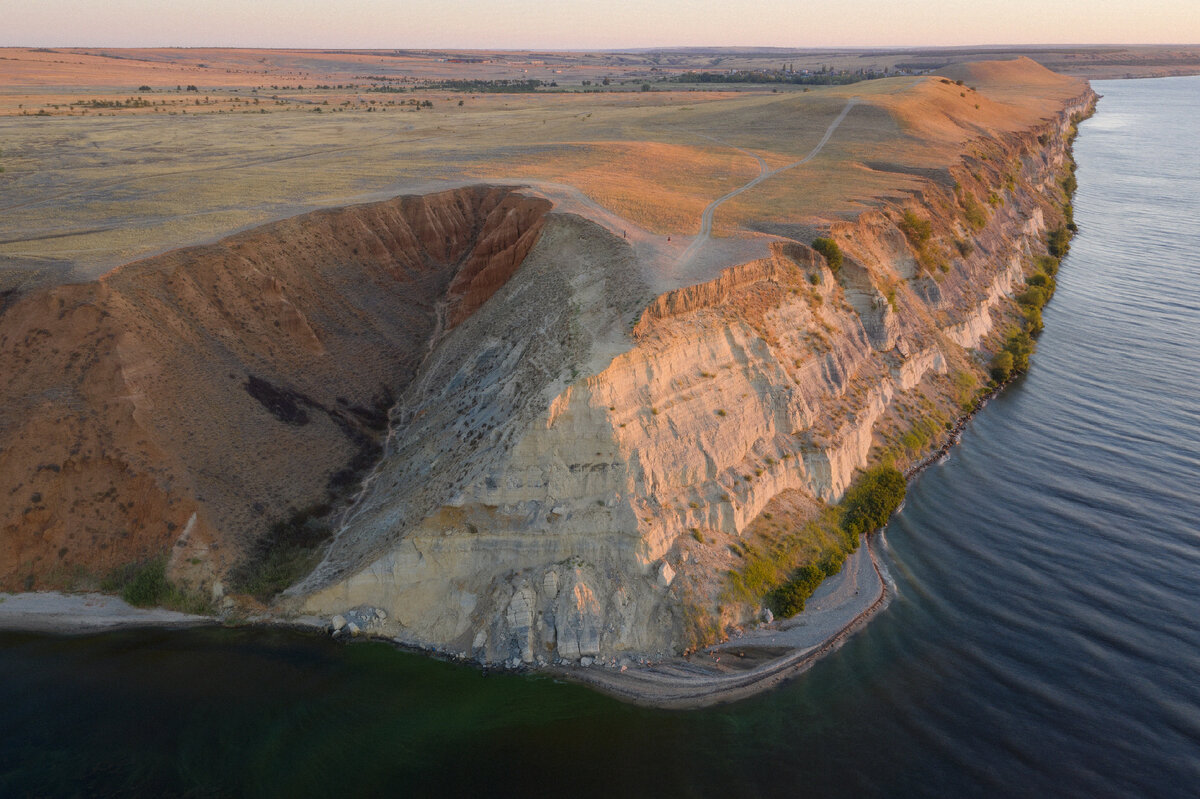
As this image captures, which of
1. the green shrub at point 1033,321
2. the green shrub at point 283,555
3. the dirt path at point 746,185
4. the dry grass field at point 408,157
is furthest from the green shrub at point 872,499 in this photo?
the green shrub at point 283,555

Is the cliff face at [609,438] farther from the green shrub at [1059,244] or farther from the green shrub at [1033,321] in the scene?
the green shrub at [1059,244]

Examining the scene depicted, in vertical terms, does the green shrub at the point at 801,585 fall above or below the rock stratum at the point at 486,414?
below

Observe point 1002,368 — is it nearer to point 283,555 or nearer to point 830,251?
point 830,251

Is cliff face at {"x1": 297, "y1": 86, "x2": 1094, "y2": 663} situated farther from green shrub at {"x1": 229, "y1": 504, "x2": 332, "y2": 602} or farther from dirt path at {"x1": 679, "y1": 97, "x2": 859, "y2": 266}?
dirt path at {"x1": 679, "y1": 97, "x2": 859, "y2": 266}

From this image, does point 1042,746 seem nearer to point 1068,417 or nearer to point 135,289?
point 1068,417

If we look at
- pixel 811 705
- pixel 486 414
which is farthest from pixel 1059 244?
pixel 486 414

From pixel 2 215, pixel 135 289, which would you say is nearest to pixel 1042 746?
pixel 135 289
